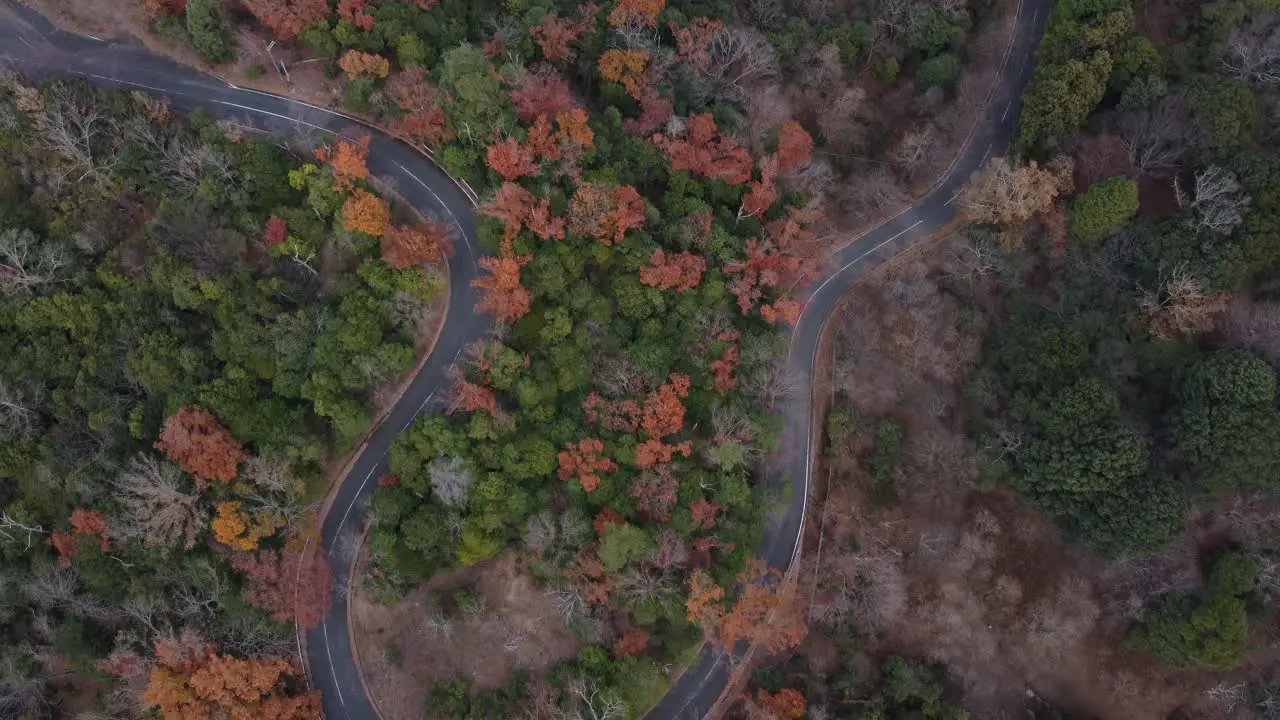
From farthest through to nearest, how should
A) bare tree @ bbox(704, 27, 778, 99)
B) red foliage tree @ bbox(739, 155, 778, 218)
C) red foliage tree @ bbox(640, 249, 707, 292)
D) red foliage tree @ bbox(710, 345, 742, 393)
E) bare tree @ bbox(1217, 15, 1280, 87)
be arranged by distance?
bare tree @ bbox(704, 27, 778, 99)
red foliage tree @ bbox(739, 155, 778, 218)
bare tree @ bbox(1217, 15, 1280, 87)
red foliage tree @ bbox(710, 345, 742, 393)
red foliage tree @ bbox(640, 249, 707, 292)

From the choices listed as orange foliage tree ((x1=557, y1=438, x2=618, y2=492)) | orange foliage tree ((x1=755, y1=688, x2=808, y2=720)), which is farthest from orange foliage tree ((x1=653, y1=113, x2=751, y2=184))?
orange foliage tree ((x1=755, y1=688, x2=808, y2=720))

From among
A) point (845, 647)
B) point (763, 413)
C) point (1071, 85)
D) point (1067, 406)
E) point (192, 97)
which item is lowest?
point (845, 647)

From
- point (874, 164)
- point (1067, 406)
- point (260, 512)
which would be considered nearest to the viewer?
point (260, 512)

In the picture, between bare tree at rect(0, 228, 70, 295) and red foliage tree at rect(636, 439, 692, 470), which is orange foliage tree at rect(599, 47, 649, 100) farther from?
bare tree at rect(0, 228, 70, 295)

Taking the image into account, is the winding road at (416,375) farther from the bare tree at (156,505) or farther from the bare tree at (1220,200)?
the bare tree at (1220,200)

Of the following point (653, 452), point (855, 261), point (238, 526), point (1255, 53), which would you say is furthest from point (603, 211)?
point (1255, 53)

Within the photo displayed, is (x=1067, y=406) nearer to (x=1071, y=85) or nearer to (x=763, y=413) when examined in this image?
(x=763, y=413)

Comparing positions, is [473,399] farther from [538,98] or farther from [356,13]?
[356,13]

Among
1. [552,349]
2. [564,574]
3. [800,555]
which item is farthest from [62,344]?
[800,555]
